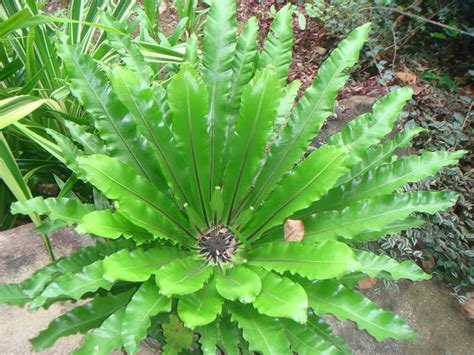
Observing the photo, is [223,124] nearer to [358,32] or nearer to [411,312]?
[358,32]

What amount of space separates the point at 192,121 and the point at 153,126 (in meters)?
0.13

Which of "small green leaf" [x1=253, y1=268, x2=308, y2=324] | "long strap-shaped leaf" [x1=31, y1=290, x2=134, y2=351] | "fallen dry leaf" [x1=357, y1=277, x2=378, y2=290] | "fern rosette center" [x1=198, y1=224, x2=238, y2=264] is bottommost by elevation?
"fallen dry leaf" [x1=357, y1=277, x2=378, y2=290]

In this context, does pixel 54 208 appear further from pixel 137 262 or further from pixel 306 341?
pixel 306 341

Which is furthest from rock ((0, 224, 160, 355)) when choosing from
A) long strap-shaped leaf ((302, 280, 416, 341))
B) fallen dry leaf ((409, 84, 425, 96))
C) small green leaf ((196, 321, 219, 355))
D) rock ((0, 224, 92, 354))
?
fallen dry leaf ((409, 84, 425, 96))

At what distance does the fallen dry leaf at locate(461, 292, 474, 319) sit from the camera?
2.27 meters

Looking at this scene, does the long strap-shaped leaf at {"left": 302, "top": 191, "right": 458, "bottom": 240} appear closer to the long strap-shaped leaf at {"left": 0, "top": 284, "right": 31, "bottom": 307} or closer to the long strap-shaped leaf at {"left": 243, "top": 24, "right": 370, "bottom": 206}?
the long strap-shaped leaf at {"left": 243, "top": 24, "right": 370, "bottom": 206}

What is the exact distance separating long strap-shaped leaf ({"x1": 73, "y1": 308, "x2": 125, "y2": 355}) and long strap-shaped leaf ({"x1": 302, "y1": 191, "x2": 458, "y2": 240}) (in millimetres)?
633

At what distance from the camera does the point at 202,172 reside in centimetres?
153

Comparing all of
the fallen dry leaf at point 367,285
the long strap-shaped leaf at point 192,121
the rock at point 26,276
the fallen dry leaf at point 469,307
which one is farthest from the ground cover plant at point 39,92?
the fallen dry leaf at point 469,307

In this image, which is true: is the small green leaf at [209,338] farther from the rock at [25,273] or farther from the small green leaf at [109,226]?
the rock at [25,273]

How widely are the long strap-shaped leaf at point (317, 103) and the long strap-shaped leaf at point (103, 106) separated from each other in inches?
18.0

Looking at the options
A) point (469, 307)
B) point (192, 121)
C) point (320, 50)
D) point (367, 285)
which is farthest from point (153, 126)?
point (320, 50)

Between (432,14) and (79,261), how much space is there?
283 cm

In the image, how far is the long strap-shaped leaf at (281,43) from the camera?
1.58 metres
